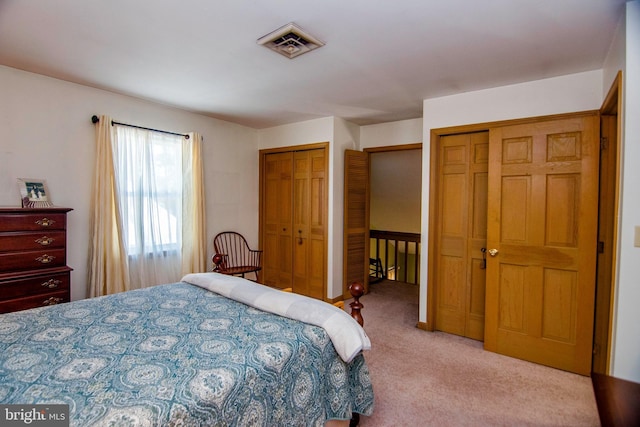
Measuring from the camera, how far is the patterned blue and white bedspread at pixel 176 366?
106cm

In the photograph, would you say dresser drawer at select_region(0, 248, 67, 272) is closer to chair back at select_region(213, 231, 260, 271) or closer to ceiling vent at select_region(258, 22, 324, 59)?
chair back at select_region(213, 231, 260, 271)

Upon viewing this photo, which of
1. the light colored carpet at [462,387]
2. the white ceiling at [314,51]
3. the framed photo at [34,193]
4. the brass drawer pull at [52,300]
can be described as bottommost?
the light colored carpet at [462,387]

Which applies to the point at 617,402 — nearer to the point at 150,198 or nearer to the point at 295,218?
the point at 295,218

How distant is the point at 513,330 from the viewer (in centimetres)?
279

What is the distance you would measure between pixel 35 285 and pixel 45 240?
0.35 m

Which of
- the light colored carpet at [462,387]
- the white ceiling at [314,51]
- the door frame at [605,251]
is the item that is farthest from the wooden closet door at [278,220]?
the door frame at [605,251]

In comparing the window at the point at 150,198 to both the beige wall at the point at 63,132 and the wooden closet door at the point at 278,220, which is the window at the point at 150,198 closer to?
the beige wall at the point at 63,132

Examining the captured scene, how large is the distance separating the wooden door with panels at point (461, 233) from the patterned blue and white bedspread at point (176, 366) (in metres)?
Answer: 1.83

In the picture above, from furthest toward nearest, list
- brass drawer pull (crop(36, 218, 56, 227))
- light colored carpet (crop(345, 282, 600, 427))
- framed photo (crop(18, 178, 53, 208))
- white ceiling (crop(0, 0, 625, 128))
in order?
framed photo (crop(18, 178, 53, 208)), brass drawer pull (crop(36, 218, 56, 227)), light colored carpet (crop(345, 282, 600, 427)), white ceiling (crop(0, 0, 625, 128))

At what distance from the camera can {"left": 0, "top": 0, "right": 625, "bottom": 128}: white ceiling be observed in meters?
1.80

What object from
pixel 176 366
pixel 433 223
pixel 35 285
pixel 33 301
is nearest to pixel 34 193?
pixel 35 285

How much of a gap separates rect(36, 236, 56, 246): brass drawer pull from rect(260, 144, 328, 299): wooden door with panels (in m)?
2.68

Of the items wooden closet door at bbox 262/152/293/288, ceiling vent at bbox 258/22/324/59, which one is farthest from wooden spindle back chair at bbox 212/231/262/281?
ceiling vent at bbox 258/22/324/59

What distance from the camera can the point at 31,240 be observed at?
244cm
